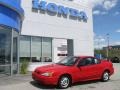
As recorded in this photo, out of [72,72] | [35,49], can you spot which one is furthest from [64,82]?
[35,49]

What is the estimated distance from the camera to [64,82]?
12.4 meters

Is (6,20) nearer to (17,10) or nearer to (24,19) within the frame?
(17,10)

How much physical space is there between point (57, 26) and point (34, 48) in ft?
10.6

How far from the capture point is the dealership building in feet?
54.0

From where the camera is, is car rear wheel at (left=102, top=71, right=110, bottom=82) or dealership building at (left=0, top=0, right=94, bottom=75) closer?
car rear wheel at (left=102, top=71, right=110, bottom=82)

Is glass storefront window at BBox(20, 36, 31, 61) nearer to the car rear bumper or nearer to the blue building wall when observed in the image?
the blue building wall

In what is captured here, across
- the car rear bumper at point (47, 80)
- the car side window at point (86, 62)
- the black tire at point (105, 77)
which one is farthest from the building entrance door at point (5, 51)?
the black tire at point (105, 77)

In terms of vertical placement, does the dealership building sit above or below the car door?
above

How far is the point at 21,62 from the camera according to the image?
1908cm

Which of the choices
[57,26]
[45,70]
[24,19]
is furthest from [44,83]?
[57,26]

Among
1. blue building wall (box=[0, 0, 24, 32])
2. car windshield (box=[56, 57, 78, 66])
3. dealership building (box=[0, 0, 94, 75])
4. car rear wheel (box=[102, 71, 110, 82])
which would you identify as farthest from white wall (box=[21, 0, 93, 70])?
car rear wheel (box=[102, 71, 110, 82])

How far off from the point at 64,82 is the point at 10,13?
6218 millimetres

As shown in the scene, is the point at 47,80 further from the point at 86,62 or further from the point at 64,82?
the point at 86,62

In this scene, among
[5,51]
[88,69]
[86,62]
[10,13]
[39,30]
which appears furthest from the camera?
[39,30]
